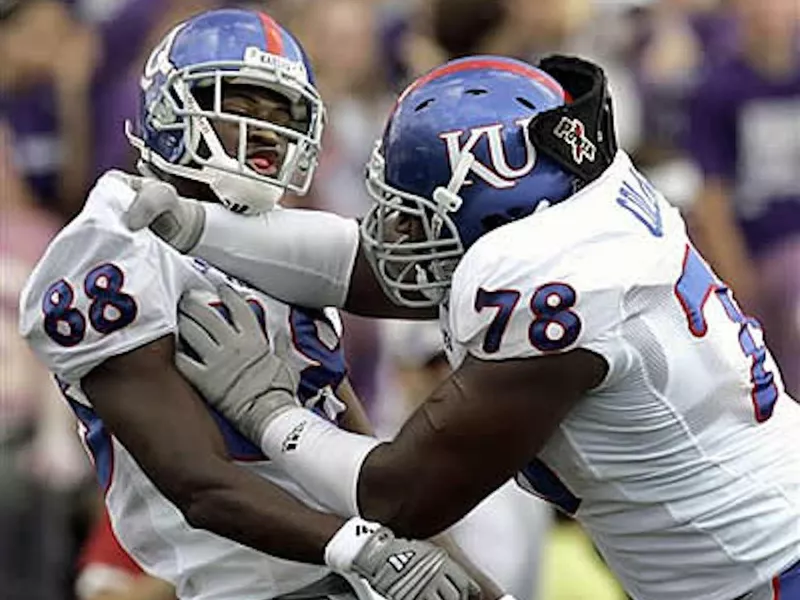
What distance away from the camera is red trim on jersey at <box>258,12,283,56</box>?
4.45 meters

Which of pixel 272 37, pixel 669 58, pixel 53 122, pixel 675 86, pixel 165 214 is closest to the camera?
pixel 165 214

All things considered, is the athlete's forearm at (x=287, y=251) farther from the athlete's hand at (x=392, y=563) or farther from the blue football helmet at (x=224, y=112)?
the athlete's hand at (x=392, y=563)

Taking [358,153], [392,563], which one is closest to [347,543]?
[392,563]

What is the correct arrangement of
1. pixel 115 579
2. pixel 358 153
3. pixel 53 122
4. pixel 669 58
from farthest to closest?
pixel 669 58
pixel 358 153
pixel 53 122
pixel 115 579

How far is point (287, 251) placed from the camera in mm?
4535

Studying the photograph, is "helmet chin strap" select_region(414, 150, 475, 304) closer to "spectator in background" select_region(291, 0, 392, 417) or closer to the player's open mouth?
the player's open mouth

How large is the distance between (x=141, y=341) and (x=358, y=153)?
12.0ft

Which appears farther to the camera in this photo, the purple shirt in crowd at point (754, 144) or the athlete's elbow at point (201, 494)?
the purple shirt in crowd at point (754, 144)

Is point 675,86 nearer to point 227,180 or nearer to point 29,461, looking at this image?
point 29,461

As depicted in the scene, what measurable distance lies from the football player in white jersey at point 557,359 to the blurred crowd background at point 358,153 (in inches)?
76.7

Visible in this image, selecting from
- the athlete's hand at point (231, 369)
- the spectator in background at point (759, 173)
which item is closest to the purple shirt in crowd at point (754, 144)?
the spectator in background at point (759, 173)

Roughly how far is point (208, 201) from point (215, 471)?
1.87 feet

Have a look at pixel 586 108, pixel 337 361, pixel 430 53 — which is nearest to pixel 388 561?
pixel 337 361

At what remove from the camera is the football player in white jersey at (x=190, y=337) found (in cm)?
418
